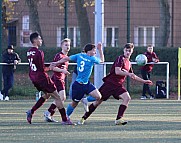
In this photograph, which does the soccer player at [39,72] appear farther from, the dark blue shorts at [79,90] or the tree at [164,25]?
the tree at [164,25]

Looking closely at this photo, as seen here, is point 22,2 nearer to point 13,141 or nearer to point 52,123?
point 52,123

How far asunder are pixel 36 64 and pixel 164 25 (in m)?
17.4

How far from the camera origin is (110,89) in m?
14.6

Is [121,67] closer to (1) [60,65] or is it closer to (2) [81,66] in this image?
(2) [81,66]

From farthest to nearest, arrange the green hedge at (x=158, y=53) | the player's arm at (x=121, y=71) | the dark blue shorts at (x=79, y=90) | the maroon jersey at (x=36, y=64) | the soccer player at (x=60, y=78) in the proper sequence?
the green hedge at (x=158, y=53) → the soccer player at (x=60, y=78) → the dark blue shorts at (x=79, y=90) → the player's arm at (x=121, y=71) → the maroon jersey at (x=36, y=64)

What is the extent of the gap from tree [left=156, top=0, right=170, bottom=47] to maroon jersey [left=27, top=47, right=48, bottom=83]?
50.3ft

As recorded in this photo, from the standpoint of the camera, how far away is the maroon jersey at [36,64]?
14.2 m

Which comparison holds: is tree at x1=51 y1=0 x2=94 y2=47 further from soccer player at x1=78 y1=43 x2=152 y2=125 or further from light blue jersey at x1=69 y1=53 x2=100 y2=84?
light blue jersey at x1=69 y1=53 x2=100 y2=84

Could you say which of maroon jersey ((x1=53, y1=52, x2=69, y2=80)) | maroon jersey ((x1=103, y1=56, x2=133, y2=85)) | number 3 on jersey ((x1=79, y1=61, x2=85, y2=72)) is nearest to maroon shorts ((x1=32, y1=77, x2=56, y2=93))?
number 3 on jersey ((x1=79, y1=61, x2=85, y2=72))

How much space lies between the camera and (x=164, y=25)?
102 ft

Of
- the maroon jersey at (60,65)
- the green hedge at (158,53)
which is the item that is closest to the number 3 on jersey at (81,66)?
the maroon jersey at (60,65)

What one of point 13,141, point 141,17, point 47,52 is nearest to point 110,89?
point 13,141

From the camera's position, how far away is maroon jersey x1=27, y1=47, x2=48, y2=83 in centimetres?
1418

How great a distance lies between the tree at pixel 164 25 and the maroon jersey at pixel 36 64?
15.3 metres
